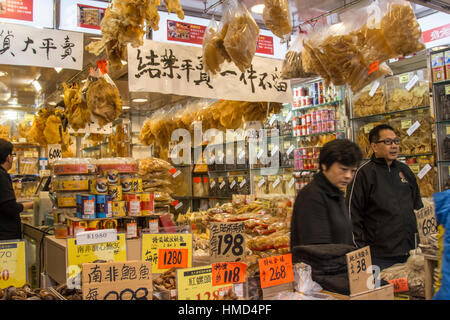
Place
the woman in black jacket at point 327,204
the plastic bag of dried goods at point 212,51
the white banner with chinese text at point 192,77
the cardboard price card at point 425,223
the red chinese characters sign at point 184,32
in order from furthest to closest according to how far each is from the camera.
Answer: the red chinese characters sign at point 184,32 < the white banner with chinese text at point 192,77 < the plastic bag of dried goods at point 212,51 < the cardboard price card at point 425,223 < the woman in black jacket at point 327,204

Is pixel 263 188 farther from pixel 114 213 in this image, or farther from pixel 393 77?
pixel 114 213

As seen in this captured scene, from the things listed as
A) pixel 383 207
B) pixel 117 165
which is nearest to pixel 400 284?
pixel 383 207

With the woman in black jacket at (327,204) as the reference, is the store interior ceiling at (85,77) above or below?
above

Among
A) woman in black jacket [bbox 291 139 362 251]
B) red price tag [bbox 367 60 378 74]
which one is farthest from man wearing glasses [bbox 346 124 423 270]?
woman in black jacket [bbox 291 139 362 251]

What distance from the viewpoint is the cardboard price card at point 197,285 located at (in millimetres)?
1591

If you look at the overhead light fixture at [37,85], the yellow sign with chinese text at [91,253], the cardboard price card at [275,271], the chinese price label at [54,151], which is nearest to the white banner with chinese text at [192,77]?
the yellow sign with chinese text at [91,253]

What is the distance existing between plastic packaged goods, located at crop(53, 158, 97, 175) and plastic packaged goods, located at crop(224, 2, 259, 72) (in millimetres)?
1595

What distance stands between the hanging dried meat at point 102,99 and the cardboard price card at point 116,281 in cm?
218

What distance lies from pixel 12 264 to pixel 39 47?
1.74 metres

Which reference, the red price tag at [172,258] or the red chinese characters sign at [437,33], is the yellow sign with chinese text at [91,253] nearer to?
the red price tag at [172,258]

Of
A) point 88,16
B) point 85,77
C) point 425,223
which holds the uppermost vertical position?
point 88,16

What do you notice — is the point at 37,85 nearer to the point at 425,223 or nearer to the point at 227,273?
the point at 227,273

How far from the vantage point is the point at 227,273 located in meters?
1.72

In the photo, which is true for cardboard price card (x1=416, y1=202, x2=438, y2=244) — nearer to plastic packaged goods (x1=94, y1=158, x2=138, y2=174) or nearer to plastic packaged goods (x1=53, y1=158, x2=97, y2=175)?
plastic packaged goods (x1=94, y1=158, x2=138, y2=174)
